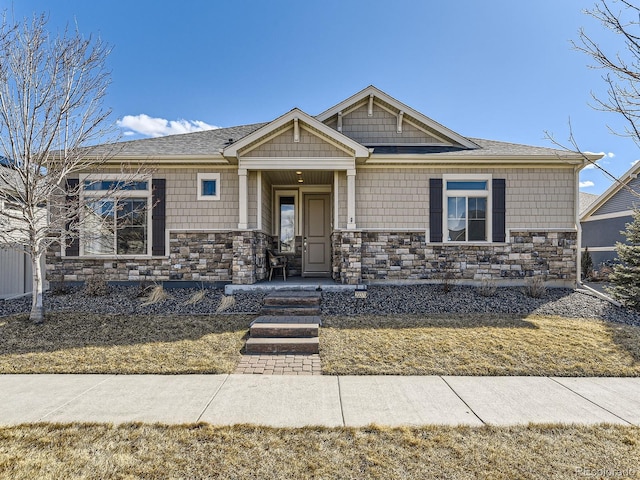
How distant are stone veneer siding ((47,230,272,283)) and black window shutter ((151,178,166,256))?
22cm

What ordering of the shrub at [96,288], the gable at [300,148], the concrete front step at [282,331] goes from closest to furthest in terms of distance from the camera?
the concrete front step at [282,331] < the shrub at [96,288] < the gable at [300,148]

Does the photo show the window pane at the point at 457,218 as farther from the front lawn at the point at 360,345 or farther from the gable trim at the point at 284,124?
the front lawn at the point at 360,345

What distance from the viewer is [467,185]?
29.9 ft

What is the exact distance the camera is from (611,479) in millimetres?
2338

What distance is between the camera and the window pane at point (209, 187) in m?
8.97

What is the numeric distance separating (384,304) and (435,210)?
318 centimetres

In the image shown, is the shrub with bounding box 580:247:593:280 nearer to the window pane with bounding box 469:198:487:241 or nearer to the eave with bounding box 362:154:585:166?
the eave with bounding box 362:154:585:166

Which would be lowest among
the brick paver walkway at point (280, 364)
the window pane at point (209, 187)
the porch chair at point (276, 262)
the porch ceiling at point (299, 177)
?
the brick paver walkway at point (280, 364)

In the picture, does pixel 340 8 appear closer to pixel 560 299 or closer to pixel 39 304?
pixel 560 299

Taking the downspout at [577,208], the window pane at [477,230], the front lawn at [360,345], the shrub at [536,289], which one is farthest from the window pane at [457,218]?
the front lawn at [360,345]

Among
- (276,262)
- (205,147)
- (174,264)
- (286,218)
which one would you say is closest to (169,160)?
(205,147)

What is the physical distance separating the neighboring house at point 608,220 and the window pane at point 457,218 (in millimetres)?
9721

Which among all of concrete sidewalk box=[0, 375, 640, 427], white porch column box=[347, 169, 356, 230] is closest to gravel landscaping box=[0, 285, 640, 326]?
white porch column box=[347, 169, 356, 230]

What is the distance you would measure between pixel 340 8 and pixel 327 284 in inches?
309
